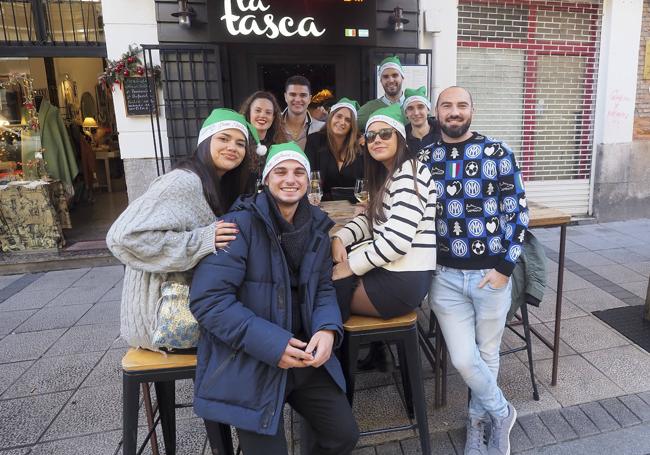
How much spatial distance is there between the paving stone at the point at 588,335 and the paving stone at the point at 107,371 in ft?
11.2

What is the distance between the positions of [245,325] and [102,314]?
3.18 meters

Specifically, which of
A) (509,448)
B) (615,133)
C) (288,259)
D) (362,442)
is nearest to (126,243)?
(288,259)

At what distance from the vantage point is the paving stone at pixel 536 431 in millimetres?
2447

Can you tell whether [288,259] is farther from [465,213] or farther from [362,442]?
[362,442]

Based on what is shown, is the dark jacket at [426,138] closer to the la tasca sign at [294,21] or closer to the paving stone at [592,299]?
the paving stone at [592,299]

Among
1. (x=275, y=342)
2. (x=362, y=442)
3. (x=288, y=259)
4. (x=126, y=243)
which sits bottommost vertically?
(x=362, y=442)

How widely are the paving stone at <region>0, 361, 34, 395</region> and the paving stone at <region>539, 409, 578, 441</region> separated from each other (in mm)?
3553

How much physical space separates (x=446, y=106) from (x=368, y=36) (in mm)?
3890

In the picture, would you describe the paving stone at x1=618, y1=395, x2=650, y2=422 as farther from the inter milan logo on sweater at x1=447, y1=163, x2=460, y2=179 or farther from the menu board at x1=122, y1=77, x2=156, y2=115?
the menu board at x1=122, y1=77, x2=156, y2=115

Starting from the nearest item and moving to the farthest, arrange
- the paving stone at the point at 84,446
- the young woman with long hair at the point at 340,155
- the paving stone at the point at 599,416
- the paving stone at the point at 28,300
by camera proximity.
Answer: the paving stone at the point at 84,446
the paving stone at the point at 599,416
the young woman with long hair at the point at 340,155
the paving stone at the point at 28,300

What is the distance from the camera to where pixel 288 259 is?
192cm

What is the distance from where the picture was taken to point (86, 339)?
3746mm

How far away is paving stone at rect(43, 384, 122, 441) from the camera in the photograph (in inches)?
103

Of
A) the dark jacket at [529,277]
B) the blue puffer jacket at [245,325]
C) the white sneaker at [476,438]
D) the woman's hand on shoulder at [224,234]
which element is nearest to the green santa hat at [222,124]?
the blue puffer jacket at [245,325]
